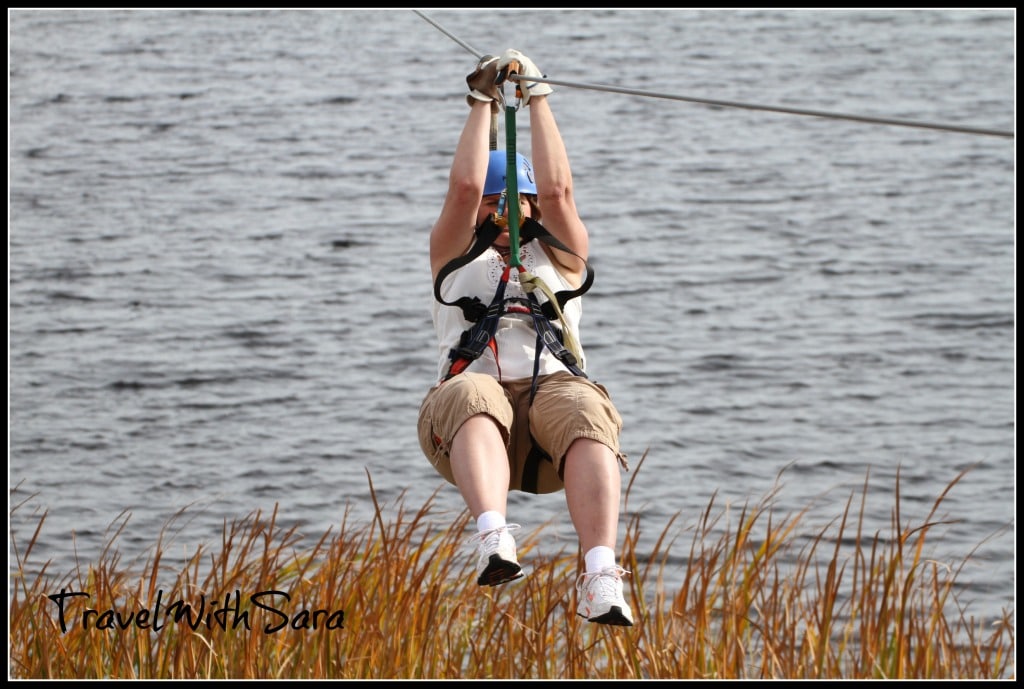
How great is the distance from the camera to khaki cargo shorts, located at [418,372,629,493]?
4.57 meters

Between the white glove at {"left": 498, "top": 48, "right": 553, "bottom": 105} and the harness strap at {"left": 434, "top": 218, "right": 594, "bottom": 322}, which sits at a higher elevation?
the white glove at {"left": 498, "top": 48, "right": 553, "bottom": 105}

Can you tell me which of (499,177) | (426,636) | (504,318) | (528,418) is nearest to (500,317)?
(504,318)

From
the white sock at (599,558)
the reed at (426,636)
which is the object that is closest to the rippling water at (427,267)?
the reed at (426,636)

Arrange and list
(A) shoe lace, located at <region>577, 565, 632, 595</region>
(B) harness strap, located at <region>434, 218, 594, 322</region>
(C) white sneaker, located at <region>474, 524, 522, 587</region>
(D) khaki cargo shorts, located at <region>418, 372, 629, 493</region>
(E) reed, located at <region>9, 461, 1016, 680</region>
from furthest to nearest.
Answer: (E) reed, located at <region>9, 461, 1016, 680</region> < (B) harness strap, located at <region>434, 218, 594, 322</region> < (D) khaki cargo shorts, located at <region>418, 372, 629, 493</region> < (A) shoe lace, located at <region>577, 565, 632, 595</region> < (C) white sneaker, located at <region>474, 524, 522, 587</region>

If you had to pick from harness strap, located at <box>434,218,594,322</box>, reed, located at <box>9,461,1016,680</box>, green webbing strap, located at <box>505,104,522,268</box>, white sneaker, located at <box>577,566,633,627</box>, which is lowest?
reed, located at <box>9,461,1016,680</box>

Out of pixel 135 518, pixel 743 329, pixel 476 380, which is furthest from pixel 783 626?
pixel 743 329

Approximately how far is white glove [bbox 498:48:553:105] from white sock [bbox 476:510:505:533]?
144 cm

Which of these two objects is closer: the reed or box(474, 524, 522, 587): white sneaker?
box(474, 524, 522, 587): white sneaker

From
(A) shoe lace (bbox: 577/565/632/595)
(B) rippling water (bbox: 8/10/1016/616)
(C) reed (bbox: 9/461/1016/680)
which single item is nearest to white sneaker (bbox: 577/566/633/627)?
(A) shoe lace (bbox: 577/565/632/595)

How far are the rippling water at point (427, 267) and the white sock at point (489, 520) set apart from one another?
3456 millimetres

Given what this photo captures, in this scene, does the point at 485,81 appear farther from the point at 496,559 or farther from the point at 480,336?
the point at 496,559

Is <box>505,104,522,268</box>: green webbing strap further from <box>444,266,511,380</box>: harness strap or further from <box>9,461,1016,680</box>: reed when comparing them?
<box>9,461,1016,680</box>: reed

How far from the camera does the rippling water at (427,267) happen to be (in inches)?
539

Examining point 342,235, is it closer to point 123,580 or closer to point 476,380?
point 123,580
